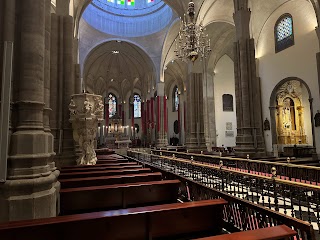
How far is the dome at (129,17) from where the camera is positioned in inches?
842

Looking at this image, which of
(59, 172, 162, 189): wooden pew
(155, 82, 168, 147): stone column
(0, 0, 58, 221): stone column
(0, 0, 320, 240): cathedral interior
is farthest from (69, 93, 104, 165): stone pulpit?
(155, 82, 168, 147): stone column

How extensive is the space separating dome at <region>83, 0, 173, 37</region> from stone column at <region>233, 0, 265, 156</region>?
38.2 feet

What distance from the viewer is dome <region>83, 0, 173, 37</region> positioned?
842 inches

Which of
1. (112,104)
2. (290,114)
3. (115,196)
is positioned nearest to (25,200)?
(115,196)

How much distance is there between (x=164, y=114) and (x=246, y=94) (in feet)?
42.4

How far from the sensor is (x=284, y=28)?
1366 centimetres

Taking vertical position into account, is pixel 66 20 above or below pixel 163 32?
below

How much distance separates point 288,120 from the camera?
15.6m

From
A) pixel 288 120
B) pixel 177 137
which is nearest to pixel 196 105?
pixel 288 120

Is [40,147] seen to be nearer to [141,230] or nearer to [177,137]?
[141,230]

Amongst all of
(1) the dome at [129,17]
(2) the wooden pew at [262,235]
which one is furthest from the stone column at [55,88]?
(1) the dome at [129,17]

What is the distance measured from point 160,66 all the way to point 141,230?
21.5 m

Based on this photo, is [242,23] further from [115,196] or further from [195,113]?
[115,196]

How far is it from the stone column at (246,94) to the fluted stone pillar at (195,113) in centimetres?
438
